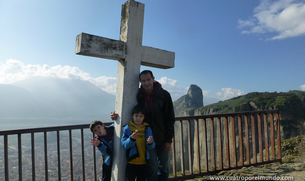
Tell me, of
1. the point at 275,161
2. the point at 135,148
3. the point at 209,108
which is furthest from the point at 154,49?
the point at 209,108

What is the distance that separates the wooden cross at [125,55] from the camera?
271 centimetres

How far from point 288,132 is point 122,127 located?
5036cm

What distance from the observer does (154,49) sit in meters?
3.14

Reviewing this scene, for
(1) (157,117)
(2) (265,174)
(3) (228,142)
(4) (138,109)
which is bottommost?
(2) (265,174)

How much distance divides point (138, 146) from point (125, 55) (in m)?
1.21

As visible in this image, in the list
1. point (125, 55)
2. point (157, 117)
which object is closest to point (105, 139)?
point (157, 117)

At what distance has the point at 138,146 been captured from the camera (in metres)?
2.66

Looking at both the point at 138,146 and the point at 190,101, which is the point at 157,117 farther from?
the point at 190,101

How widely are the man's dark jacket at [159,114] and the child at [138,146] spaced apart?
11 cm

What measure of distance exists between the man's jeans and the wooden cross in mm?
358

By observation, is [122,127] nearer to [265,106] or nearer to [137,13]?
[137,13]

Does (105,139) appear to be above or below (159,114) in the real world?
below

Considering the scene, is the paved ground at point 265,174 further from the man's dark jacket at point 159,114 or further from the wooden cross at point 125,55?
the wooden cross at point 125,55

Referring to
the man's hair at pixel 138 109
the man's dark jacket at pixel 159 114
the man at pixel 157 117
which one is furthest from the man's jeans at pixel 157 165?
the man's hair at pixel 138 109
